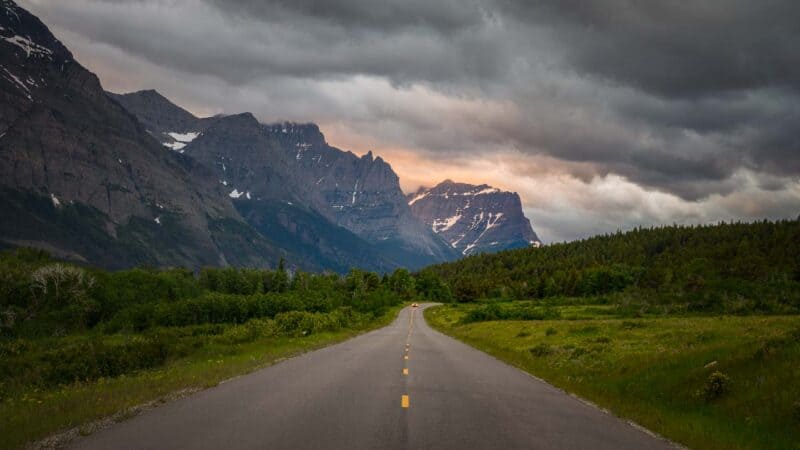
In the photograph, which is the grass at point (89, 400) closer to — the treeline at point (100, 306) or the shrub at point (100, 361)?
the shrub at point (100, 361)

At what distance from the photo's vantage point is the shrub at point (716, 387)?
16.3 metres

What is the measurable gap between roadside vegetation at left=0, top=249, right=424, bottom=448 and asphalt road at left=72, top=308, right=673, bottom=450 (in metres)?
2.09

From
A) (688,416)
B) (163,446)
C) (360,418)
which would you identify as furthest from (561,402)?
(163,446)

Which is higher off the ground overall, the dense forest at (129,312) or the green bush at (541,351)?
Result: the green bush at (541,351)

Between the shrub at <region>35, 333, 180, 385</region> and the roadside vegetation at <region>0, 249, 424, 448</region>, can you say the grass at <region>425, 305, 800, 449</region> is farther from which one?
the shrub at <region>35, 333, 180, 385</region>

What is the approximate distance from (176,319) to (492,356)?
252 feet

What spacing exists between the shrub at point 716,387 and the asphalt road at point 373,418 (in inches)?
132

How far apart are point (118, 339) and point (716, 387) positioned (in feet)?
194

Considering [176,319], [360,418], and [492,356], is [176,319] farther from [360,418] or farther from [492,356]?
[360,418]

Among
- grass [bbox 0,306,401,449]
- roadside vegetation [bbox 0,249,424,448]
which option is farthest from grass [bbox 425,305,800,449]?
roadside vegetation [bbox 0,249,424,448]

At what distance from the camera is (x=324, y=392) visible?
53.9 ft

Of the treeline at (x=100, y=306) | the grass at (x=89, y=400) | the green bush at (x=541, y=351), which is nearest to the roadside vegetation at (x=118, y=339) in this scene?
the grass at (x=89, y=400)

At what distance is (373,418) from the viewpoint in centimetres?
1271

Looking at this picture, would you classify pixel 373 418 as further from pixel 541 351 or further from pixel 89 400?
pixel 541 351
